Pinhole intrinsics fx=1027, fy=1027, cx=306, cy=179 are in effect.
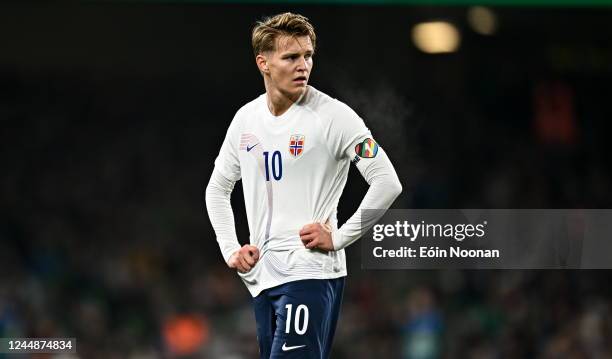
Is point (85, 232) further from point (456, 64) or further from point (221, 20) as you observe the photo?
point (456, 64)

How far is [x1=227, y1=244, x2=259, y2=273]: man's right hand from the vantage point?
4285 millimetres

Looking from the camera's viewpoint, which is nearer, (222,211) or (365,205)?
(365,205)

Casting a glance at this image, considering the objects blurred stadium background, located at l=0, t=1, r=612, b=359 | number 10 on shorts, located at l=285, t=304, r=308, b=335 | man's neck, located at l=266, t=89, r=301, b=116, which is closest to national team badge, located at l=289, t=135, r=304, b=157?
man's neck, located at l=266, t=89, r=301, b=116

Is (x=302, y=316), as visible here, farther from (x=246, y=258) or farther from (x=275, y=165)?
(x=275, y=165)

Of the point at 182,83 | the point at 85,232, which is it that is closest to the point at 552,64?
the point at 182,83

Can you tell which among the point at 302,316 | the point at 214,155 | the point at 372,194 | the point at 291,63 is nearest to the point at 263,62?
the point at 291,63

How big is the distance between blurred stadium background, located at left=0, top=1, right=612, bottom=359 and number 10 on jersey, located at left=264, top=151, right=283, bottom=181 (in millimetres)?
5306

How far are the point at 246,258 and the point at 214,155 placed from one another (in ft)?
21.4

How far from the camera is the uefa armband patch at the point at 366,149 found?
163 inches

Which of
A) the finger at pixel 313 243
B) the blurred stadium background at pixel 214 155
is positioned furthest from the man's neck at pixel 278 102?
the blurred stadium background at pixel 214 155

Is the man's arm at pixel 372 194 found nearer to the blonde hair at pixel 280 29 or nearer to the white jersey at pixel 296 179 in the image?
the white jersey at pixel 296 179

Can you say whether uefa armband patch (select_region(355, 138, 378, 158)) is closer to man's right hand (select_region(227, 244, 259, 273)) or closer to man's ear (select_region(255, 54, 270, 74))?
man's ear (select_region(255, 54, 270, 74))

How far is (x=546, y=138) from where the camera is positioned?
35.4 feet

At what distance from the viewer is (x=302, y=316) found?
411cm
